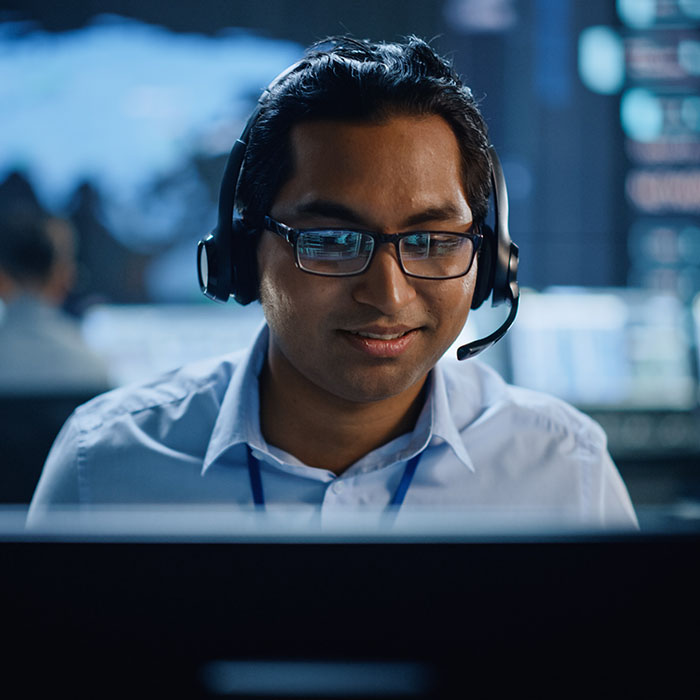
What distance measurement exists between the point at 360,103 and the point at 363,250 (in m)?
0.18

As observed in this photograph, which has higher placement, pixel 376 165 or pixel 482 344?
pixel 376 165

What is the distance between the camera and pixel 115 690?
303mm

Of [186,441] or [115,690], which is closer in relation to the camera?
[115,690]

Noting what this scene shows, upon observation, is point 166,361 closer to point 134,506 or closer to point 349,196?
point 134,506

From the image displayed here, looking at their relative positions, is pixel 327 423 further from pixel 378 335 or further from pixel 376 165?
pixel 376 165

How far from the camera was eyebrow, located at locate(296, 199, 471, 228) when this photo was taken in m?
0.79

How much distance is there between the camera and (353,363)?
0.81m

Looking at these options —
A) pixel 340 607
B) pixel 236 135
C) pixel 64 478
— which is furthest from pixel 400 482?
pixel 236 135

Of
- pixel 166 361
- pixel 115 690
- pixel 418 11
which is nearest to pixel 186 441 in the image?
pixel 115 690

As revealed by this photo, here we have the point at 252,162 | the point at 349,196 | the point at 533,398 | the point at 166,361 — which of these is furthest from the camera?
the point at 166,361

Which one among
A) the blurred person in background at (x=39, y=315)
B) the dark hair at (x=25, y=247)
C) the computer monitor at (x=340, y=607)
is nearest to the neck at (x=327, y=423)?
the computer monitor at (x=340, y=607)

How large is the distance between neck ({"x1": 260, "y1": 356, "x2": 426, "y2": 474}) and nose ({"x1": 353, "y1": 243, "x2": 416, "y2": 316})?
0.54ft

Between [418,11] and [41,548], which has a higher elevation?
[418,11]

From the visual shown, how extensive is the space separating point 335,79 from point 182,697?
73 centimetres
